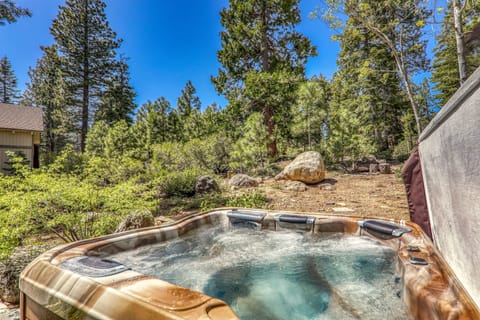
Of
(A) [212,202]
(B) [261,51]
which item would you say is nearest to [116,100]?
(B) [261,51]

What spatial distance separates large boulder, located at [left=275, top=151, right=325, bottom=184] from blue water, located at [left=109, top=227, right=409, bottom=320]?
13.2 ft

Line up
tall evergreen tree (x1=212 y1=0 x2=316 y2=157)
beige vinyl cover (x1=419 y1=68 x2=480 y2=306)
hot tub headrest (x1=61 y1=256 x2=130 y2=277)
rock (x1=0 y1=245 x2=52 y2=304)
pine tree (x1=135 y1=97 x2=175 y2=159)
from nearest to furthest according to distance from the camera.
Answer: beige vinyl cover (x1=419 y1=68 x2=480 y2=306), hot tub headrest (x1=61 y1=256 x2=130 y2=277), rock (x1=0 y1=245 x2=52 y2=304), tall evergreen tree (x1=212 y1=0 x2=316 y2=157), pine tree (x1=135 y1=97 x2=175 y2=159)

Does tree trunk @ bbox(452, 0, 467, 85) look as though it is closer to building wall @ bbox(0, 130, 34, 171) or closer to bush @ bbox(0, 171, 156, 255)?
bush @ bbox(0, 171, 156, 255)

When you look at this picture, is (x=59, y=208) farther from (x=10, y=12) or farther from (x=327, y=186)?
(x=10, y=12)

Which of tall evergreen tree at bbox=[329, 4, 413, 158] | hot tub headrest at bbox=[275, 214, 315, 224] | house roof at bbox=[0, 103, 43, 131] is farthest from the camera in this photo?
tall evergreen tree at bbox=[329, 4, 413, 158]

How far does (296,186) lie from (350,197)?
1.43 metres

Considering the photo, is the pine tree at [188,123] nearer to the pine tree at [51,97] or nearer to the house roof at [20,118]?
the house roof at [20,118]

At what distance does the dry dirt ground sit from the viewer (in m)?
4.19

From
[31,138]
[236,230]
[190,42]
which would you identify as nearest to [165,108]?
[190,42]

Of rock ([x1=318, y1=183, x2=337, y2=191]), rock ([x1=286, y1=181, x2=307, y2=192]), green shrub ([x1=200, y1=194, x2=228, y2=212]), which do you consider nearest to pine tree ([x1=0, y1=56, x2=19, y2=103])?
green shrub ([x1=200, y1=194, x2=228, y2=212])

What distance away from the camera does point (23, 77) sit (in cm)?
2158

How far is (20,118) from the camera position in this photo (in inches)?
426

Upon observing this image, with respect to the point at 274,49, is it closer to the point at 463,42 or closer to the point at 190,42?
the point at 190,42

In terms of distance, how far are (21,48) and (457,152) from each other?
22.0 metres
